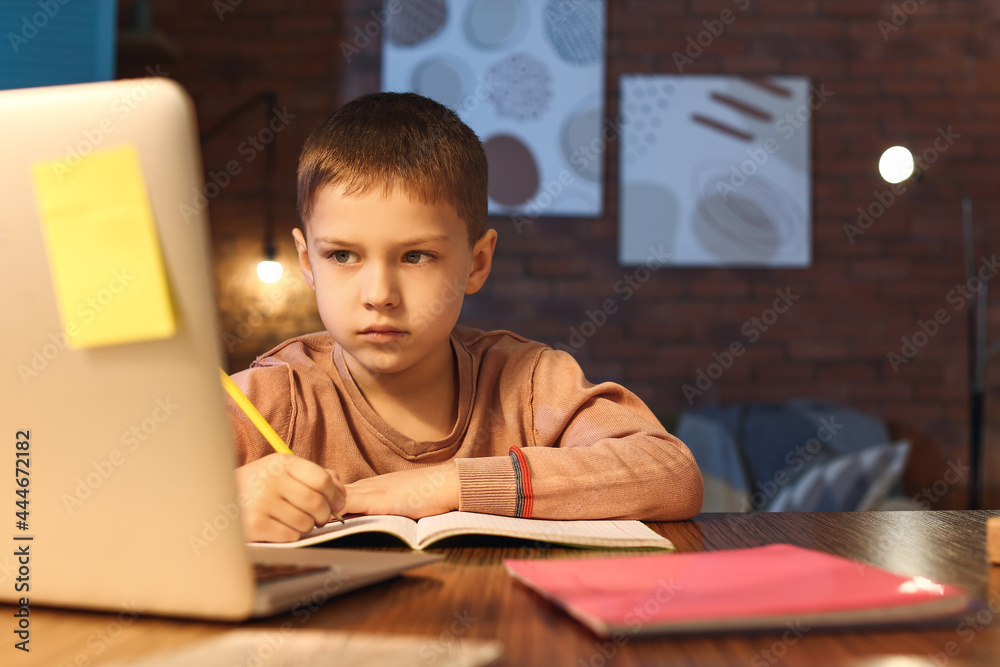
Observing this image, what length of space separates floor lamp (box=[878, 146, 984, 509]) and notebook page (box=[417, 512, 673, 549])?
2.14 meters

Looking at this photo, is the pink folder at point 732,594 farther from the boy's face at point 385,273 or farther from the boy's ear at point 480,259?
the boy's ear at point 480,259

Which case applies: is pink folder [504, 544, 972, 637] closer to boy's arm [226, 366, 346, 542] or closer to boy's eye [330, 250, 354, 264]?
boy's arm [226, 366, 346, 542]

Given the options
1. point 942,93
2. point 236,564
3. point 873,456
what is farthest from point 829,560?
point 942,93

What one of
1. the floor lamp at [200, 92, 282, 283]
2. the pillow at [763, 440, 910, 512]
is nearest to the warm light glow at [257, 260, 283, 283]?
the floor lamp at [200, 92, 282, 283]

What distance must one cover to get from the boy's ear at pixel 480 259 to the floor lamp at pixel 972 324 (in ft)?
5.76

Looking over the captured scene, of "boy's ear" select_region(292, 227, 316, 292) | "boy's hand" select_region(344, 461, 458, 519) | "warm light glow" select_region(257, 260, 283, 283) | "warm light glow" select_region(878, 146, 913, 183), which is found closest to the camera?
"boy's hand" select_region(344, 461, 458, 519)

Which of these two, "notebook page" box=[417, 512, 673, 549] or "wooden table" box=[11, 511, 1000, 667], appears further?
"notebook page" box=[417, 512, 673, 549]

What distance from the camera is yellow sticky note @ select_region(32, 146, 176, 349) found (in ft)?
1.15

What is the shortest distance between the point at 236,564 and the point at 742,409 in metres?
2.76

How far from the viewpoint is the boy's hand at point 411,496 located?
0.74 meters

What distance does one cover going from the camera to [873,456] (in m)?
2.62

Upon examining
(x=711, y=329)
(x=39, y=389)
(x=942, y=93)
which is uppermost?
(x=942, y=93)

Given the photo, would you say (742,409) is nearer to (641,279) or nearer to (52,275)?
(641,279)

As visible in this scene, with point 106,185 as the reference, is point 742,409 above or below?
below
